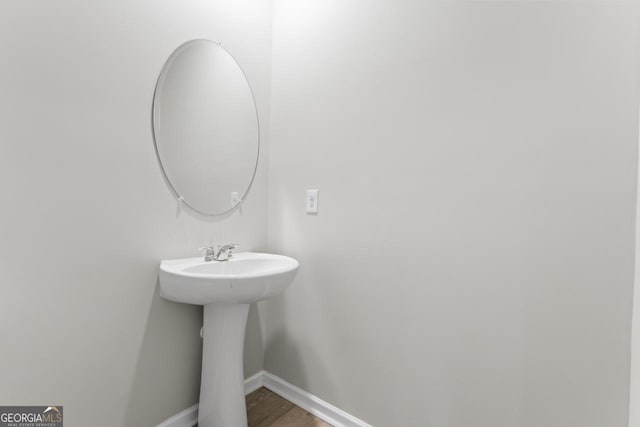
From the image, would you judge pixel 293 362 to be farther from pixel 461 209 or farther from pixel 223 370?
pixel 461 209

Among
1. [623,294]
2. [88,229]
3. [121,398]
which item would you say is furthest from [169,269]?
[623,294]

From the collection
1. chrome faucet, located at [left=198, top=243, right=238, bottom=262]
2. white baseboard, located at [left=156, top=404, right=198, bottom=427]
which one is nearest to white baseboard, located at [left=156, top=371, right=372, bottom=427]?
white baseboard, located at [left=156, top=404, right=198, bottom=427]

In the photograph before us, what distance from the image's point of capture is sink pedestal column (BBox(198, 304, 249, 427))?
1.31 metres

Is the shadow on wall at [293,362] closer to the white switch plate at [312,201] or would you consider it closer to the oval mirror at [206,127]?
the white switch plate at [312,201]

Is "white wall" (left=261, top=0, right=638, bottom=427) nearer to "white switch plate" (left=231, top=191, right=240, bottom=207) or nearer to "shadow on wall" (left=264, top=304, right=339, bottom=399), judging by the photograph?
"shadow on wall" (left=264, top=304, right=339, bottom=399)

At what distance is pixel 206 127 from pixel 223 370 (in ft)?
3.59

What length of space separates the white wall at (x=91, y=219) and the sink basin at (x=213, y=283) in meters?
0.13

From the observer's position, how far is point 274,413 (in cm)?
153

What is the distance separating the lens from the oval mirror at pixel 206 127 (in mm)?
1329

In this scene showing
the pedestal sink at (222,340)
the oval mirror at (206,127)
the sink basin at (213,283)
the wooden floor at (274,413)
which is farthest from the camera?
the wooden floor at (274,413)

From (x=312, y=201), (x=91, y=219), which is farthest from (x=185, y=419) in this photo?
(x=312, y=201)

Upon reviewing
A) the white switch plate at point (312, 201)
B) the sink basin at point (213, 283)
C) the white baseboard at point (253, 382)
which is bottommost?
the white baseboard at point (253, 382)

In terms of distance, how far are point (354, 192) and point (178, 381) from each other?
1.17m

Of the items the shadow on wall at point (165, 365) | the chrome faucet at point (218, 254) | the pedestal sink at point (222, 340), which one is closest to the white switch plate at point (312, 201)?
the pedestal sink at point (222, 340)
